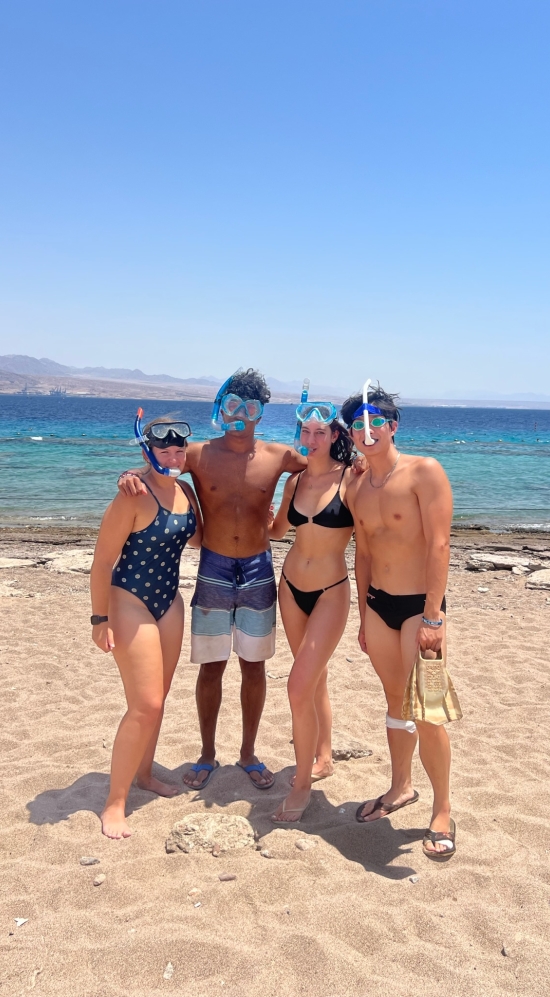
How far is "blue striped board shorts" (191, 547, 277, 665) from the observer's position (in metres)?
4.37

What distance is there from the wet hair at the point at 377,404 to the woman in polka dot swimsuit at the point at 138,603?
3.17 ft

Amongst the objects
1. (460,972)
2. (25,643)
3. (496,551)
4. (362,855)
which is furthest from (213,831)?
(496,551)

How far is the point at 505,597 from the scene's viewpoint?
9.30 metres

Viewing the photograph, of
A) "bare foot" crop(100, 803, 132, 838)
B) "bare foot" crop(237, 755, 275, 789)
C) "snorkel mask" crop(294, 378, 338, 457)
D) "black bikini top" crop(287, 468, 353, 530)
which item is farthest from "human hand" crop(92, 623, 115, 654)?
"snorkel mask" crop(294, 378, 338, 457)

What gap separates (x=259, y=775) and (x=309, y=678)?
3.34 feet

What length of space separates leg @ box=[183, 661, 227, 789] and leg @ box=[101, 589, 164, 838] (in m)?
0.62

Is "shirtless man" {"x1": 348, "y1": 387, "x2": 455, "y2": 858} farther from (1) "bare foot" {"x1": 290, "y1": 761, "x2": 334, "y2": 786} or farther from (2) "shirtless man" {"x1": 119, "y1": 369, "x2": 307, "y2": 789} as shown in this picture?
(2) "shirtless man" {"x1": 119, "y1": 369, "x2": 307, "y2": 789}

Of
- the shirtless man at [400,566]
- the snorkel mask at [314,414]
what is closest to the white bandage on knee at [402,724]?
the shirtless man at [400,566]

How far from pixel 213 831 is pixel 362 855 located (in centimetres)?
81

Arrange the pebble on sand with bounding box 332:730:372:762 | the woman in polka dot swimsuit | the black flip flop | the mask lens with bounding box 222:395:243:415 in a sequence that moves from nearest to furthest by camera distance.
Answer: the woman in polka dot swimsuit, the black flip flop, the mask lens with bounding box 222:395:243:415, the pebble on sand with bounding box 332:730:372:762

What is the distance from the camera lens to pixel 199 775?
4422mm

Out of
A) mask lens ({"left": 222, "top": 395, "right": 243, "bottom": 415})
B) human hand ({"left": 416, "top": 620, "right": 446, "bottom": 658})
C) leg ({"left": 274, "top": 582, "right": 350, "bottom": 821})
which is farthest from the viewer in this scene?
mask lens ({"left": 222, "top": 395, "right": 243, "bottom": 415})

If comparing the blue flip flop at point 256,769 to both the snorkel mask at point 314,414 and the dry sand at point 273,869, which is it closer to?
the dry sand at point 273,869

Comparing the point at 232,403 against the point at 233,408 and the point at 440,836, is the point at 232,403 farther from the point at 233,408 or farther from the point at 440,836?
the point at 440,836
